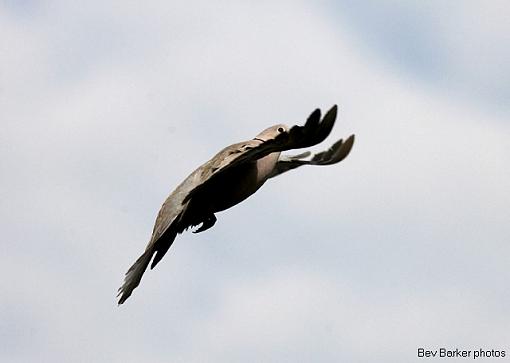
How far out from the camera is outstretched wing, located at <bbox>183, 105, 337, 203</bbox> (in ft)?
34.0

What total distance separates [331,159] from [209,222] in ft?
3.73

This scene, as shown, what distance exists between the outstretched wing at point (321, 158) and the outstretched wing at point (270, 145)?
0.62m

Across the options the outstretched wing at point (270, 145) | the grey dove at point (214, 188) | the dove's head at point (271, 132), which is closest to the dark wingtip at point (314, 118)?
the outstretched wing at point (270, 145)

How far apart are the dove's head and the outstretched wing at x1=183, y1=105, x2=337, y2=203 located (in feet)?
0.34

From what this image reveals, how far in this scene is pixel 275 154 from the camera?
11273mm

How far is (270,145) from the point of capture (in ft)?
34.8

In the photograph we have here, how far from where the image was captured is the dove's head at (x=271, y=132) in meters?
11.2

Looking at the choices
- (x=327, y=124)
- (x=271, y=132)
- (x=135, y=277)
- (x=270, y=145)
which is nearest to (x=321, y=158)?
(x=271, y=132)

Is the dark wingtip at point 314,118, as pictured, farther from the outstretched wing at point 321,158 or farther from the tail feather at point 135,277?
the tail feather at point 135,277

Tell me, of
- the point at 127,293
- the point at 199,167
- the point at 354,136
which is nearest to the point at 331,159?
the point at 354,136

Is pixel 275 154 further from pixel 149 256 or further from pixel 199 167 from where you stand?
pixel 149 256

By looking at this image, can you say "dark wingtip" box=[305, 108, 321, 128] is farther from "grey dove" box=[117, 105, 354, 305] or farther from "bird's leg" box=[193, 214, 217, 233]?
"bird's leg" box=[193, 214, 217, 233]

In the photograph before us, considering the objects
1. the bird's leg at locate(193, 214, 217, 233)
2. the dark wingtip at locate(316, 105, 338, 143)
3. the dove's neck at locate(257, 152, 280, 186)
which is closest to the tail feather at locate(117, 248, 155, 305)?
the bird's leg at locate(193, 214, 217, 233)

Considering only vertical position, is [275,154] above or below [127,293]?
above
